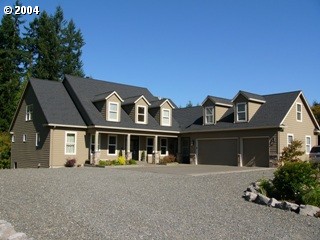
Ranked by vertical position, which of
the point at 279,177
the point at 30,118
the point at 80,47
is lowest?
the point at 279,177

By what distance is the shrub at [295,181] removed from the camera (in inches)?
523

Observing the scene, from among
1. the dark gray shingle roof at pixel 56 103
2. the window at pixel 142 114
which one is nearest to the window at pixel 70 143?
the dark gray shingle roof at pixel 56 103

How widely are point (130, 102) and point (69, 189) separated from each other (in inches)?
733

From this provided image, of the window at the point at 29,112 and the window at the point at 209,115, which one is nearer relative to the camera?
the window at the point at 29,112

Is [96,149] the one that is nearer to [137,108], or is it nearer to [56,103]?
[56,103]

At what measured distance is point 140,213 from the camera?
1026 centimetres

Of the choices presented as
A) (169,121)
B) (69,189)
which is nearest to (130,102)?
(169,121)

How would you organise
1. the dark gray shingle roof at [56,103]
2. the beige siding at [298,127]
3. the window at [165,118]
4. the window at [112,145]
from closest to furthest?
the beige siding at [298,127] < the dark gray shingle roof at [56,103] < the window at [112,145] < the window at [165,118]

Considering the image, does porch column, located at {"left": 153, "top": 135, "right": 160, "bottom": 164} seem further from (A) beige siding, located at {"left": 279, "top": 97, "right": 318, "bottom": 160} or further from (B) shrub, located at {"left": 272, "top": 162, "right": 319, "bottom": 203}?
(B) shrub, located at {"left": 272, "top": 162, "right": 319, "bottom": 203}

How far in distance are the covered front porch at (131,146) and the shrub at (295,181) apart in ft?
56.1

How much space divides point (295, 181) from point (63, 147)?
18.8 metres

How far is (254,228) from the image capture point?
920cm

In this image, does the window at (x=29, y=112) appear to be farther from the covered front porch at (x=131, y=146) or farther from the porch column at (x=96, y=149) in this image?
the porch column at (x=96, y=149)

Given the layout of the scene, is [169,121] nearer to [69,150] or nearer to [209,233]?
[69,150]
